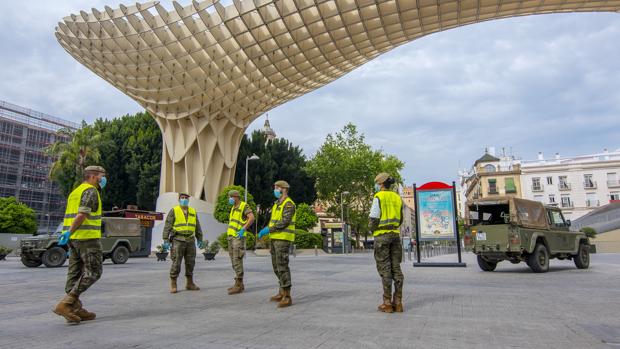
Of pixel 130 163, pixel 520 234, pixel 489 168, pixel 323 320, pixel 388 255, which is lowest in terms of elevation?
pixel 323 320

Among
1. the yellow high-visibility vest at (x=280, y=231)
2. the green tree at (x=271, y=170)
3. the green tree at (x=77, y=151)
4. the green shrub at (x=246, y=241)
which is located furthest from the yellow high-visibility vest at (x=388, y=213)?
the green tree at (x=271, y=170)

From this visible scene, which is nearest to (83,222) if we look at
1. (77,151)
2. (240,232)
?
(240,232)

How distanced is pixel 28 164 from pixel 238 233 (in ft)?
234

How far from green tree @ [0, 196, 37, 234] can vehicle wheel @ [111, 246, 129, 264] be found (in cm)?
2992

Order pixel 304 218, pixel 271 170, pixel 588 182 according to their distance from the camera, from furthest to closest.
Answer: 1. pixel 588 182
2. pixel 271 170
3. pixel 304 218

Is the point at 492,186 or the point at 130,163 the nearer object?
the point at 130,163

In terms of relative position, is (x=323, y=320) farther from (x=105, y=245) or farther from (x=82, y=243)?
(x=105, y=245)

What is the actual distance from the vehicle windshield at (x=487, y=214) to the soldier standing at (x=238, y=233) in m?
8.16

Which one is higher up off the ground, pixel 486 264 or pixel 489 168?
pixel 489 168

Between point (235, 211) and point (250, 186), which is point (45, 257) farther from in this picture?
point (250, 186)

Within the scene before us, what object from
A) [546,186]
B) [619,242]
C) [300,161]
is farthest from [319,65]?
[546,186]

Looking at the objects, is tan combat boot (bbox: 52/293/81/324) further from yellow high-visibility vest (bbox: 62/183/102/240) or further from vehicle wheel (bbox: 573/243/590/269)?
vehicle wheel (bbox: 573/243/590/269)

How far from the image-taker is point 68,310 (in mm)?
4664

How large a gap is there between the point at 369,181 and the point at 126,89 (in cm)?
2861
